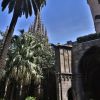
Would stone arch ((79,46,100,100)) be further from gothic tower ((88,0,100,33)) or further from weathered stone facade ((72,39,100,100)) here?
gothic tower ((88,0,100,33))

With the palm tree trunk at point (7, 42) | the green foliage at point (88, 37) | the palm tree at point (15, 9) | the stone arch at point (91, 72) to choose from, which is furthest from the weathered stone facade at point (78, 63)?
the palm tree trunk at point (7, 42)

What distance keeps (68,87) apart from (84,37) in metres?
5.51

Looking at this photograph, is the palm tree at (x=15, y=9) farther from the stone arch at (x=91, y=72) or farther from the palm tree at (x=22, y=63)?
the palm tree at (x=22, y=63)

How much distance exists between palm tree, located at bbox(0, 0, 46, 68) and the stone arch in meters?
7.04

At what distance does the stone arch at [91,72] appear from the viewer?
84.5 ft

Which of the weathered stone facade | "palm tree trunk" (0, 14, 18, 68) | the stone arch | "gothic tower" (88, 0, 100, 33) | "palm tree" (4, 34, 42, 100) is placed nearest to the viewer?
"palm tree trunk" (0, 14, 18, 68)

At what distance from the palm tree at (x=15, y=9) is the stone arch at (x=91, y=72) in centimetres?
704

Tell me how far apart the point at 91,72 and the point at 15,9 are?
414 inches

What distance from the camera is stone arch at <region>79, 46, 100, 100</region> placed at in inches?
1014

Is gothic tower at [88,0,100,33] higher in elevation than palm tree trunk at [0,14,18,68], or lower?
higher

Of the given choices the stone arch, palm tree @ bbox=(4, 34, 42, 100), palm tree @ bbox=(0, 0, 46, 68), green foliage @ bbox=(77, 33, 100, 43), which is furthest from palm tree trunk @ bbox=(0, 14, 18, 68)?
palm tree @ bbox=(4, 34, 42, 100)

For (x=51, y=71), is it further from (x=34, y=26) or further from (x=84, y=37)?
(x=34, y=26)

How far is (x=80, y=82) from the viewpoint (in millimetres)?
25891

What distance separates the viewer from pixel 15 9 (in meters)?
20.9
